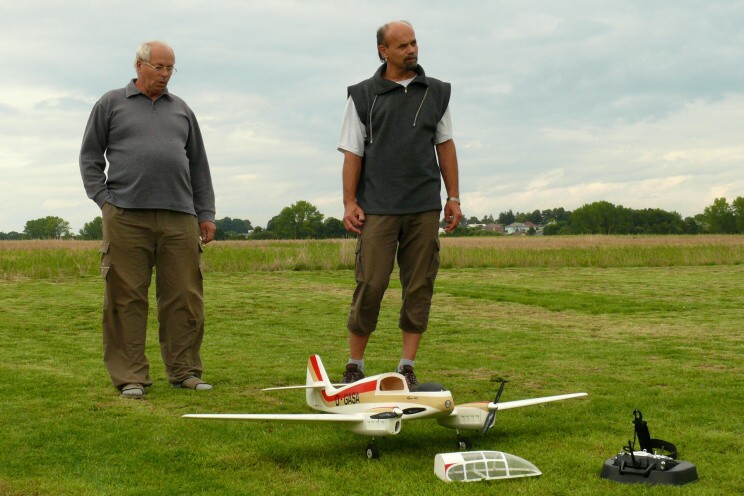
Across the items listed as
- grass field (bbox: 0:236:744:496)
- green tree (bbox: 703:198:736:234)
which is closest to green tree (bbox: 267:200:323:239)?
green tree (bbox: 703:198:736:234)

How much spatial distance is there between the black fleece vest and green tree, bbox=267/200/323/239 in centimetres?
7861

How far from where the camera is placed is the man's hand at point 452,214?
15.2 feet

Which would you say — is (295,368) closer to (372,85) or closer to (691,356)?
(372,85)

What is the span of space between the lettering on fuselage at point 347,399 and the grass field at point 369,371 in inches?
6.2

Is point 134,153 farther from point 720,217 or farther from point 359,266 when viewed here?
point 720,217

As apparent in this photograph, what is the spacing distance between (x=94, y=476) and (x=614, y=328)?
5.92 meters

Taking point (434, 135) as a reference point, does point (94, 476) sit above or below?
below

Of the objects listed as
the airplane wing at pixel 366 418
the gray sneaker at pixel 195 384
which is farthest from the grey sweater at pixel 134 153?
the airplane wing at pixel 366 418

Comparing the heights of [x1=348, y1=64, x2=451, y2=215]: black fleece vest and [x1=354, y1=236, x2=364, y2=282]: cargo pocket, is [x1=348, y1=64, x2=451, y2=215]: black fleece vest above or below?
above

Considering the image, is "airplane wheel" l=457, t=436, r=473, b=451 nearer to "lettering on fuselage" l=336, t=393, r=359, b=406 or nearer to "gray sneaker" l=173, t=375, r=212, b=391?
"lettering on fuselage" l=336, t=393, r=359, b=406

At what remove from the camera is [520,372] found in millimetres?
5375

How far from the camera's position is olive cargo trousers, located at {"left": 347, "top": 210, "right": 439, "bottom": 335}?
4.30 m

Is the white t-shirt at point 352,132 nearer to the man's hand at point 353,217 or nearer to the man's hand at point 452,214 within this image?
the man's hand at point 353,217

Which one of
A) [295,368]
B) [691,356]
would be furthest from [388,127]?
[691,356]
